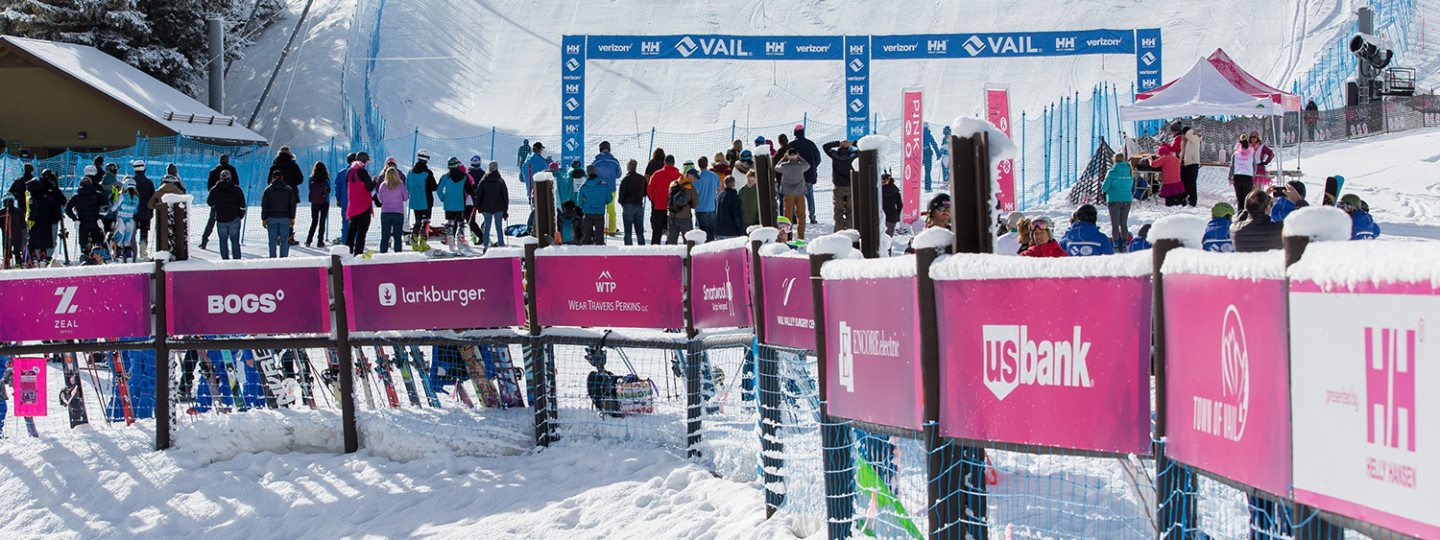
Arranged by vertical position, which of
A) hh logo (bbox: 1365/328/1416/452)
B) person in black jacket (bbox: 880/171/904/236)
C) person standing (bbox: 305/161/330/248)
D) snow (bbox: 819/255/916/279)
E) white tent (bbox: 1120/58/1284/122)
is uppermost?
white tent (bbox: 1120/58/1284/122)

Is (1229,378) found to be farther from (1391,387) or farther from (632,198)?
(632,198)

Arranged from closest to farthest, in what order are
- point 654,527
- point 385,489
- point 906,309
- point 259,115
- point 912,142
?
point 906,309, point 654,527, point 385,489, point 912,142, point 259,115

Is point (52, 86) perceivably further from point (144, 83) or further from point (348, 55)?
point (348, 55)

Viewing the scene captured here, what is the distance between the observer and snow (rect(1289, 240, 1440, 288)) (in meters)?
2.48

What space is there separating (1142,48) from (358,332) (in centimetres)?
1751

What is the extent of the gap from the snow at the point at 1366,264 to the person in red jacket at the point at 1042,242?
15.6 feet

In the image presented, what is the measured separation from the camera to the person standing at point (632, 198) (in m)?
15.8

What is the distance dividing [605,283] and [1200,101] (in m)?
14.2

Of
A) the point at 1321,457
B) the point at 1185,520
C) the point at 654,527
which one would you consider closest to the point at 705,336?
the point at 654,527

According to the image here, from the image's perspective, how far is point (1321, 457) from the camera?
9.23 ft

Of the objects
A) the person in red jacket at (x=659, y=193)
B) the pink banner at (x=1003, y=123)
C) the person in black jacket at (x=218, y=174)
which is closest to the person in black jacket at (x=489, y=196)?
the person in red jacket at (x=659, y=193)

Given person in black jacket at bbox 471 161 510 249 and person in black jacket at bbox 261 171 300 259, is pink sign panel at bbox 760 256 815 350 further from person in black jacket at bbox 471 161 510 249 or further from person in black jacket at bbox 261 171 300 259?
person in black jacket at bbox 261 171 300 259

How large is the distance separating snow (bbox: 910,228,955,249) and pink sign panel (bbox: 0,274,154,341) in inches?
288

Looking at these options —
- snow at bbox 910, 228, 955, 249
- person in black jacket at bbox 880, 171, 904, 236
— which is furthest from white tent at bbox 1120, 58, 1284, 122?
snow at bbox 910, 228, 955, 249
